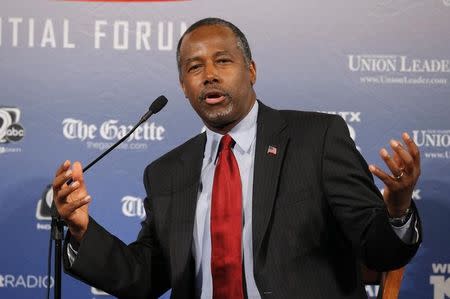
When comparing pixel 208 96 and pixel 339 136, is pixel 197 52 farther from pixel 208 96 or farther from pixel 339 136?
pixel 339 136

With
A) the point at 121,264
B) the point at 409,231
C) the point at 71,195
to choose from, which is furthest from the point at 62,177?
the point at 409,231

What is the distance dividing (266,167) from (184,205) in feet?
1.11

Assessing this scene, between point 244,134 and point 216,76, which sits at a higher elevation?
point 216,76

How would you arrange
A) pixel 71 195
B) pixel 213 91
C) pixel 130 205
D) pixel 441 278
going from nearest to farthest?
1. pixel 71 195
2. pixel 213 91
3. pixel 441 278
4. pixel 130 205

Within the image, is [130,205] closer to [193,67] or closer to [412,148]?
[193,67]

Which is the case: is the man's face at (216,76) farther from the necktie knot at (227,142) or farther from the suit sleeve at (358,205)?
the suit sleeve at (358,205)

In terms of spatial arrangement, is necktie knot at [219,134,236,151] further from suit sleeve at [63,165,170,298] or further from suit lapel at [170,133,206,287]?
suit sleeve at [63,165,170,298]

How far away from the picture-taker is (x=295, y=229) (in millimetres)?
2234

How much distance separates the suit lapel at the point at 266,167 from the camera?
222 cm

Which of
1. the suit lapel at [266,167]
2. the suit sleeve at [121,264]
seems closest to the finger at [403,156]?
the suit lapel at [266,167]

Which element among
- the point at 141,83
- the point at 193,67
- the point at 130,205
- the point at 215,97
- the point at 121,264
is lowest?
the point at 121,264

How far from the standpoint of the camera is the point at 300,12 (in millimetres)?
3521

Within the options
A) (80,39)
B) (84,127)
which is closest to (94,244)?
(84,127)

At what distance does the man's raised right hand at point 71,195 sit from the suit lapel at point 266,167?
55 centimetres
